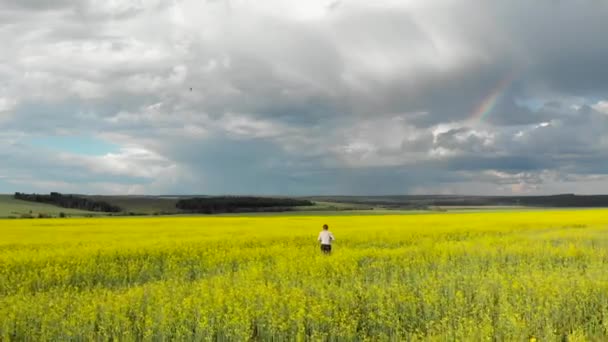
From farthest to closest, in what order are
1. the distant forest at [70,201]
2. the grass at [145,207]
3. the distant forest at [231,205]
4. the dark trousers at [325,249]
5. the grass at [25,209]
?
the distant forest at [231,205]
the distant forest at [70,201]
the grass at [145,207]
the grass at [25,209]
the dark trousers at [325,249]

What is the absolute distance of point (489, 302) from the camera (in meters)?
14.0

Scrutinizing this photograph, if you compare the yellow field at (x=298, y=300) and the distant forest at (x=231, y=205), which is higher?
the distant forest at (x=231, y=205)

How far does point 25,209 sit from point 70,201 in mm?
17316

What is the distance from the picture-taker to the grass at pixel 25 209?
268ft

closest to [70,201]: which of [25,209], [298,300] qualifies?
[25,209]

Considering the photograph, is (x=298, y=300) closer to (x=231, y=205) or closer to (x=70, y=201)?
(x=231, y=205)

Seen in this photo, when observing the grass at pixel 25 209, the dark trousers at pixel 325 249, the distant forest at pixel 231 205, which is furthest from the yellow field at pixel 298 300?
the distant forest at pixel 231 205

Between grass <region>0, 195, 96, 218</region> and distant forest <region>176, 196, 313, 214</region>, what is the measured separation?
64.0 feet

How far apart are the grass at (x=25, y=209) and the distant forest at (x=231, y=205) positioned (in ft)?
64.0

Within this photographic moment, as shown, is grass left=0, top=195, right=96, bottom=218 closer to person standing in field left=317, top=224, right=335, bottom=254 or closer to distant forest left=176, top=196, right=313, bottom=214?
distant forest left=176, top=196, right=313, bottom=214

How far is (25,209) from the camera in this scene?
90312mm

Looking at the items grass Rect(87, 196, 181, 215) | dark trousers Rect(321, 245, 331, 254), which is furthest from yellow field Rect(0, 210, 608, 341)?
grass Rect(87, 196, 181, 215)

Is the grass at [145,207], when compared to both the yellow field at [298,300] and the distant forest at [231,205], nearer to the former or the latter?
the distant forest at [231,205]

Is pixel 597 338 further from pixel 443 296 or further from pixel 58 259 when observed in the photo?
pixel 58 259
